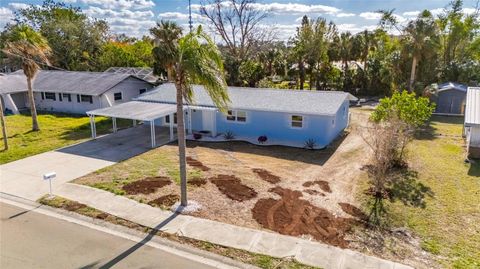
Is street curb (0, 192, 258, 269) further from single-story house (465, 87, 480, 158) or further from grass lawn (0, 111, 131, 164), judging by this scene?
single-story house (465, 87, 480, 158)

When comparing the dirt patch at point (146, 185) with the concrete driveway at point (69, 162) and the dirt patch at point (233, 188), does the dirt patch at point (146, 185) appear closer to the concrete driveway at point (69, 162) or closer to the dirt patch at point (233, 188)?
the dirt patch at point (233, 188)

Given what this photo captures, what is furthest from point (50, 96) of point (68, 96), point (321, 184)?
point (321, 184)

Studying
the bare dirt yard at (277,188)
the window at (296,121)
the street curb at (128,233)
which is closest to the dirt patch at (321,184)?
the bare dirt yard at (277,188)

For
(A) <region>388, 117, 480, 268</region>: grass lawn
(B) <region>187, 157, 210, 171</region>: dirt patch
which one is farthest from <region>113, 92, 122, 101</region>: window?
(A) <region>388, 117, 480, 268</region>: grass lawn

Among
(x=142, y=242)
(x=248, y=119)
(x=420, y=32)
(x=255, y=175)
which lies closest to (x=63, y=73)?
(x=248, y=119)

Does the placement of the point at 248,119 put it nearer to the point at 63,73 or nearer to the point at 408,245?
the point at 408,245

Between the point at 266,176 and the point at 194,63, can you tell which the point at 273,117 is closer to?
the point at 266,176
